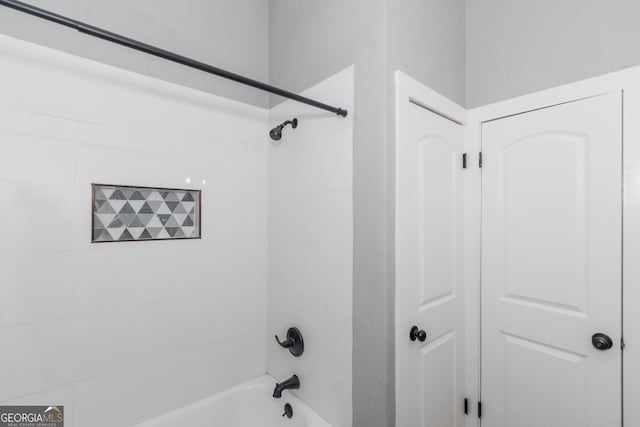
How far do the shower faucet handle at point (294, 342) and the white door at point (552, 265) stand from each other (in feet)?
3.17

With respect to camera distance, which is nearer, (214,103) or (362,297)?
(362,297)

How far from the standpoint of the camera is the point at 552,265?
1.35 metres

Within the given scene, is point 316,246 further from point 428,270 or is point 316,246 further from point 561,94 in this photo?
point 561,94

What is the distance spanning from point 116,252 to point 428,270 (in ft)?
4.46

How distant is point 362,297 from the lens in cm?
121

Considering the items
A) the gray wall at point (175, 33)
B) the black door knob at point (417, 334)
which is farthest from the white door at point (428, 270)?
the gray wall at point (175, 33)

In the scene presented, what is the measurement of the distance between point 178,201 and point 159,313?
524 millimetres

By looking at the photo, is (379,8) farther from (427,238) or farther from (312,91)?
(427,238)

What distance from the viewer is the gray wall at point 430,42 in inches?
46.4

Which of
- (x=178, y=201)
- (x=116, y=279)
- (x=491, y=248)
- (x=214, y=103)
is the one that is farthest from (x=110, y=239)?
(x=491, y=248)

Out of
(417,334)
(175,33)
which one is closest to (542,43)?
(417,334)

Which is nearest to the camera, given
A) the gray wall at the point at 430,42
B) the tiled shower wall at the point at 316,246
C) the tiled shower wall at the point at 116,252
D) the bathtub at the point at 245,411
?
the tiled shower wall at the point at 116,252

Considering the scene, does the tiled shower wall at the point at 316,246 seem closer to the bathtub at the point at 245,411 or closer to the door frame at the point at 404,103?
the bathtub at the point at 245,411

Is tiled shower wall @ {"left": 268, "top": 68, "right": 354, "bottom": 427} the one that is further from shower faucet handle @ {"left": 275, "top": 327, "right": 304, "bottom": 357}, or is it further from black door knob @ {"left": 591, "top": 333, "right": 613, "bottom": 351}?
black door knob @ {"left": 591, "top": 333, "right": 613, "bottom": 351}
